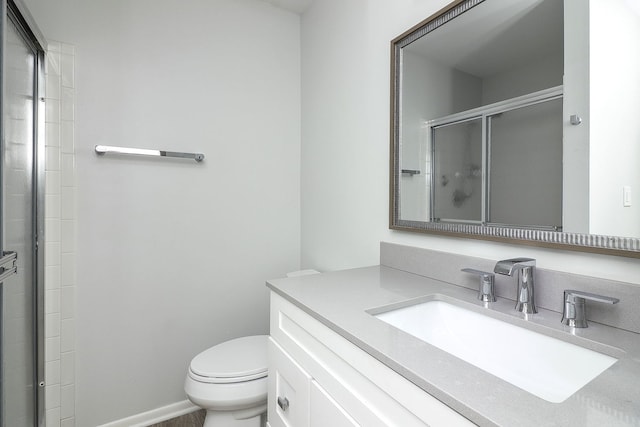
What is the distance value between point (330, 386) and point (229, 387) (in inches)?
26.5

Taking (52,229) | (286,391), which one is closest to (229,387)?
(286,391)

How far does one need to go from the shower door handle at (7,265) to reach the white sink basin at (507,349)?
108cm

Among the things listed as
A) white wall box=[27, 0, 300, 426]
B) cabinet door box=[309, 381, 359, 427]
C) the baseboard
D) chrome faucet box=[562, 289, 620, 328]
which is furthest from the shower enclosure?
chrome faucet box=[562, 289, 620, 328]

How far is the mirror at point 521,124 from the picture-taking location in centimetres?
67

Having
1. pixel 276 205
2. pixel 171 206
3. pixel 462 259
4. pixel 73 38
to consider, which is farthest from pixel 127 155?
pixel 462 259

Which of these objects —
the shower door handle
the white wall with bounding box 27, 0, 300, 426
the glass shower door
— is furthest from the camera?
the white wall with bounding box 27, 0, 300, 426

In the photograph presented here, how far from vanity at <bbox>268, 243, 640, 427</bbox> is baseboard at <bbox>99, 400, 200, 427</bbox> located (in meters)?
0.91

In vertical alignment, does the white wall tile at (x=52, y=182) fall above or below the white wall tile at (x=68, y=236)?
above

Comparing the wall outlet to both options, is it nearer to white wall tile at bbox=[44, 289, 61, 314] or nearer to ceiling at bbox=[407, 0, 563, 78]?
ceiling at bbox=[407, 0, 563, 78]

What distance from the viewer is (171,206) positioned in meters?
1.62

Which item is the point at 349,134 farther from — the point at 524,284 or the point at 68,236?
the point at 68,236

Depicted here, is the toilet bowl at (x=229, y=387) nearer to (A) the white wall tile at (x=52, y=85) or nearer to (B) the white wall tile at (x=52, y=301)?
(B) the white wall tile at (x=52, y=301)

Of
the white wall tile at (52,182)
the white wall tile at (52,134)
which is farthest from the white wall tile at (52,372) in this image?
the white wall tile at (52,134)

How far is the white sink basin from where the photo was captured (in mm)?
598
